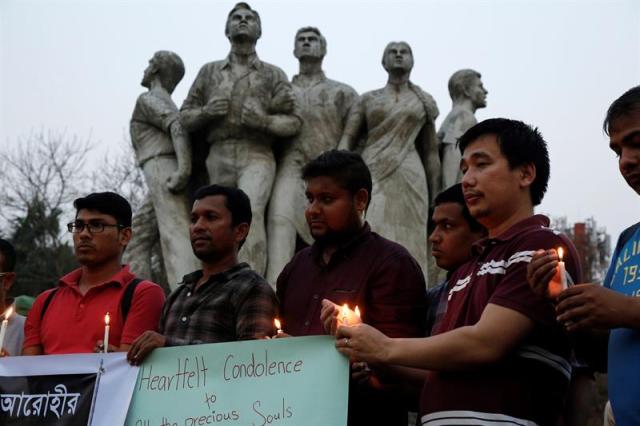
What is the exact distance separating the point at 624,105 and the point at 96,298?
285 centimetres

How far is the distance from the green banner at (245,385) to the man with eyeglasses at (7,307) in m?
1.40

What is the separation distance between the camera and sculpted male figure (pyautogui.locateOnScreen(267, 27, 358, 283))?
963 centimetres

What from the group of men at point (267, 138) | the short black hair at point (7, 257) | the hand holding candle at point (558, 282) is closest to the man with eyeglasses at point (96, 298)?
the short black hair at point (7, 257)

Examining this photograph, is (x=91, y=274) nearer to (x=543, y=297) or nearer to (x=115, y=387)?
(x=115, y=387)

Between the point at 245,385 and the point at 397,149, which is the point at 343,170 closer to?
the point at 245,385

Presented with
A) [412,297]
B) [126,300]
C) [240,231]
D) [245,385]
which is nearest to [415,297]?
[412,297]

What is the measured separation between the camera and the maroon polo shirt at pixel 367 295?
4.00 metres

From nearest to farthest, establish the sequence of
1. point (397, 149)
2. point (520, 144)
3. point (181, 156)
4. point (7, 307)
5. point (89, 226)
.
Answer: point (520, 144), point (89, 226), point (7, 307), point (181, 156), point (397, 149)

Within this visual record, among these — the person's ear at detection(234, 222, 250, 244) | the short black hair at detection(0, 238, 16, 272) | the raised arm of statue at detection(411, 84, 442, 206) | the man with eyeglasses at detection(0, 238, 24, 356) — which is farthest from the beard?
the raised arm of statue at detection(411, 84, 442, 206)

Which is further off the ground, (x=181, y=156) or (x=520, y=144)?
(x=181, y=156)

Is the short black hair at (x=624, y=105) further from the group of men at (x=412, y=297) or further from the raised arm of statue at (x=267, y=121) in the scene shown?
the raised arm of statue at (x=267, y=121)

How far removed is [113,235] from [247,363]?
1.49m

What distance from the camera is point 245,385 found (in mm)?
3941

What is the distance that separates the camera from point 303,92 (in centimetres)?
1006
